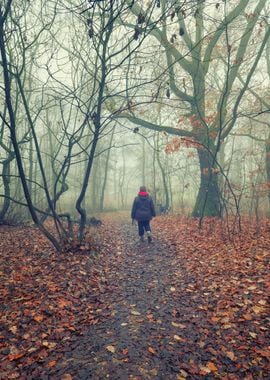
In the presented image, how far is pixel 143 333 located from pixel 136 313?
73 centimetres

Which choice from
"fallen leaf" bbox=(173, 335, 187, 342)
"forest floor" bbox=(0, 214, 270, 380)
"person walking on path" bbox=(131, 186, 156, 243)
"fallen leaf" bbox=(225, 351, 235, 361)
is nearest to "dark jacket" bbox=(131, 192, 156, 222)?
"person walking on path" bbox=(131, 186, 156, 243)

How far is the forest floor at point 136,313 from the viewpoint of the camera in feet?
12.9

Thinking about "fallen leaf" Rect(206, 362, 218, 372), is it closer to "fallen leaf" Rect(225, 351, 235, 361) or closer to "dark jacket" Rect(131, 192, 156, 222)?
"fallen leaf" Rect(225, 351, 235, 361)

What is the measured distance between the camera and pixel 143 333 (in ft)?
15.5

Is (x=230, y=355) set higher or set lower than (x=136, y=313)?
lower

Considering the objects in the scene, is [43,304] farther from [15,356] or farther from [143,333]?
[143,333]

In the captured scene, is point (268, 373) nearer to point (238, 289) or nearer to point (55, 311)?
point (238, 289)

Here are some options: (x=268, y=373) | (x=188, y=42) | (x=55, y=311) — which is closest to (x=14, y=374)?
(x=55, y=311)

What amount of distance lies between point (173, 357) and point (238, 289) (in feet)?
8.19

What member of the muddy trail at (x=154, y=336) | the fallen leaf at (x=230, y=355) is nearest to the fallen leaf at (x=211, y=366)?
the muddy trail at (x=154, y=336)

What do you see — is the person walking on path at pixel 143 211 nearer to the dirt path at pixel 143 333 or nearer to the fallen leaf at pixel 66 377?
the dirt path at pixel 143 333

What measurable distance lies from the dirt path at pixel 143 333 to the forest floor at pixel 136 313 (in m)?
0.02

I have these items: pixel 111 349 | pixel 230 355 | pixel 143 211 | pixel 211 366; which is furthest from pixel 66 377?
pixel 143 211

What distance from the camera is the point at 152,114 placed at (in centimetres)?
2075
